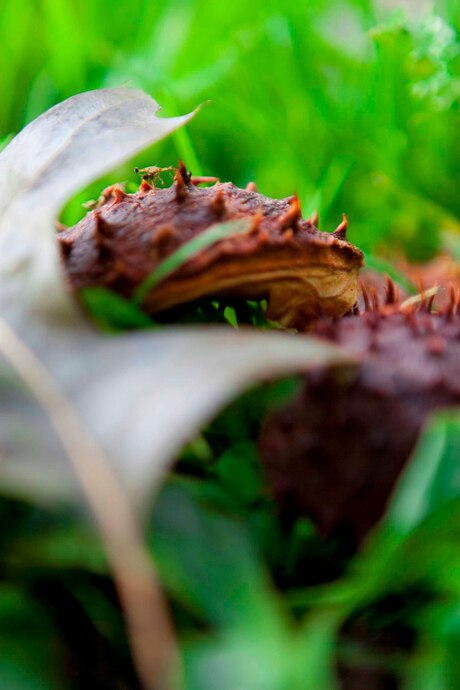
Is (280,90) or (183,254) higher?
(183,254)

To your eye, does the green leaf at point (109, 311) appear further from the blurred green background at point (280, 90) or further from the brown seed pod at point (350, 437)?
the blurred green background at point (280, 90)

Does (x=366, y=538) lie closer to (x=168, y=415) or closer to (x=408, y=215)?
(x=168, y=415)

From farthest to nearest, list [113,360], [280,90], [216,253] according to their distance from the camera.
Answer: [280,90]
[216,253]
[113,360]

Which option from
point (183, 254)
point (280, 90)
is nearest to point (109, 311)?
point (183, 254)

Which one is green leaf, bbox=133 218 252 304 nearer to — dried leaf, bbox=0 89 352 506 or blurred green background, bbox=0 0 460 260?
dried leaf, bbox=0 89 352 506

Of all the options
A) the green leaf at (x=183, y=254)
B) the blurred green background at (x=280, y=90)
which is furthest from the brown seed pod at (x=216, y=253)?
the blurred green background at (x=280, y=90)

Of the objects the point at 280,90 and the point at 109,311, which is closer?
the point at 109,311

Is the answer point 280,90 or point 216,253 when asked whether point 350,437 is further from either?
point 280,90
